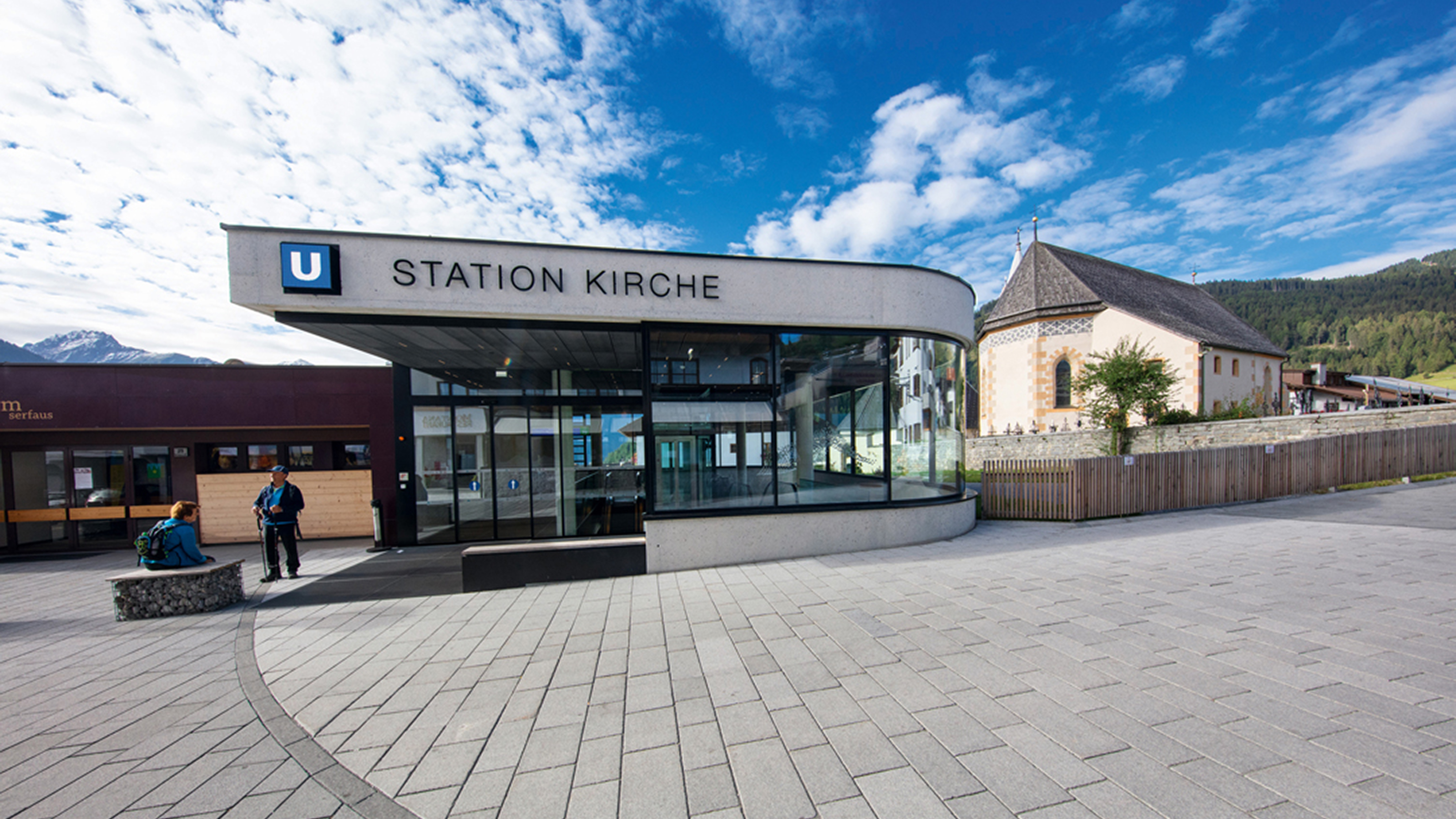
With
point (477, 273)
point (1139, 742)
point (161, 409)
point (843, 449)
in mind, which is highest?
point (477, 273)

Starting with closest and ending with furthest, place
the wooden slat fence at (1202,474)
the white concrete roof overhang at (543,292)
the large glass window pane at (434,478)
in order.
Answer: the white concrete roof overhang at (543,292)
the large glass window pane at (434,478)
the wooden slat fence at (1202,474)

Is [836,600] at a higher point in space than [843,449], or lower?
lower

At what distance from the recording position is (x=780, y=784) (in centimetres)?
249

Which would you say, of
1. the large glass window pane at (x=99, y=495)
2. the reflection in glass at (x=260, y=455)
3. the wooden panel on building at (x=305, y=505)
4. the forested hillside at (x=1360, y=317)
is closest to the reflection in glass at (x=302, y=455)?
the wooden panel on building at (x=305, y=505)

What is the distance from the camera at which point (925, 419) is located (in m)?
8.03

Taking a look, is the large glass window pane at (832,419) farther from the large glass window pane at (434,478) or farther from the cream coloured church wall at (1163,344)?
the cream coloured church wall at (1163,344)

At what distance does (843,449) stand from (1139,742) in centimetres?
511

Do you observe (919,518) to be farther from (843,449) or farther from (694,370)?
(694,370)

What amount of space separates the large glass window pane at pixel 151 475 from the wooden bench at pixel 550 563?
9.49 metres

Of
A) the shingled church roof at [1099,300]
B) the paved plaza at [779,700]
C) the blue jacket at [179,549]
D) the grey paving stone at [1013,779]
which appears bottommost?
the paved plaza at [779,700]

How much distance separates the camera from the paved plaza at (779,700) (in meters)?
2.43

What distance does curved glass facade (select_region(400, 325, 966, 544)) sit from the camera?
272 inches

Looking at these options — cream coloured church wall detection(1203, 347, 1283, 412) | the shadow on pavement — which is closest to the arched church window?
cream coloured church wall detection(1203, 347, 1283, 412)

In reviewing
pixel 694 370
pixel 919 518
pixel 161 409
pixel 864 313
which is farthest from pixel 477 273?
pixel 161 409
